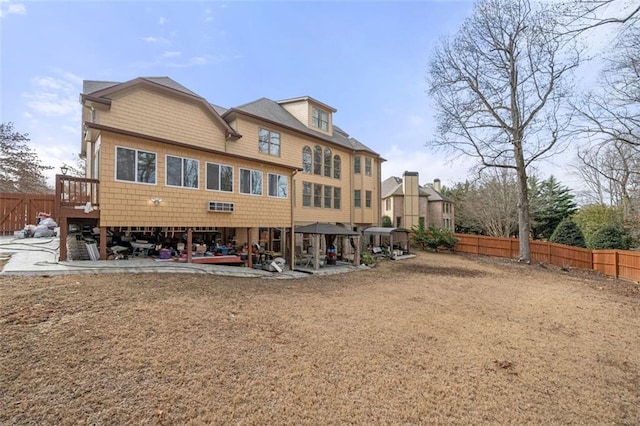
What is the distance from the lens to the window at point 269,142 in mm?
15438

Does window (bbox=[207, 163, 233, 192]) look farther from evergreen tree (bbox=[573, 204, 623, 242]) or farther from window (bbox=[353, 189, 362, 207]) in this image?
evergreen tree (bbox=[573, 204, 623, 242])

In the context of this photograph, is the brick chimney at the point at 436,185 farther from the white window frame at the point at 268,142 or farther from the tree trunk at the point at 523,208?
the white window frame at the point at 268,142

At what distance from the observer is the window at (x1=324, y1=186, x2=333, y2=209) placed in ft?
62.0

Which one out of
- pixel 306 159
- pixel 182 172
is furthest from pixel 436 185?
pixel 182 172

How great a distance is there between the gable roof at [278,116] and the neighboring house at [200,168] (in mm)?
116

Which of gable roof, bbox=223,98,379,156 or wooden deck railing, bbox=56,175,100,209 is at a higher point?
gable roof, bbox=223,98,379,156

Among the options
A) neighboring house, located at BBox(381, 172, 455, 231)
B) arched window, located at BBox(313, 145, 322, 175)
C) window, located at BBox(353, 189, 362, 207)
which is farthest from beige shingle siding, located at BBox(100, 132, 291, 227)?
neighboring house, located at BBox(381, 172, 455, 231)

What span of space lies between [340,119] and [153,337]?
22.9 m

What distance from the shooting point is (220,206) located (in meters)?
10.9

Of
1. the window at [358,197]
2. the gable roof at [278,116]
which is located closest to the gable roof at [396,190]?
the gable roof at [278,116]

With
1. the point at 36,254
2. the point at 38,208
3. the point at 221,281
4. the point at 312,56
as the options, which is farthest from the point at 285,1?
the point at 38,208

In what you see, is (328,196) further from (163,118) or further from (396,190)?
(396,190)

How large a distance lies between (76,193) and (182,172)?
10.0 feet

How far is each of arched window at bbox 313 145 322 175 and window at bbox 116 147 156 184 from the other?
10211 mm
